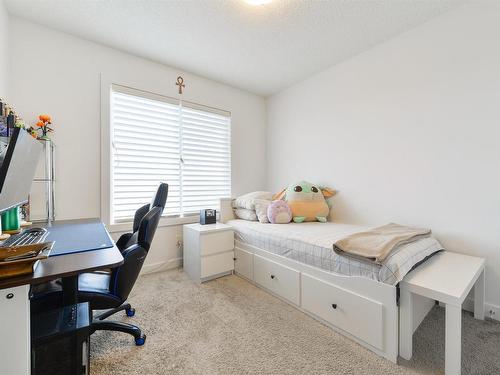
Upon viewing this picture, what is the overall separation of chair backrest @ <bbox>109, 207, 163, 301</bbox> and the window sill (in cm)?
113

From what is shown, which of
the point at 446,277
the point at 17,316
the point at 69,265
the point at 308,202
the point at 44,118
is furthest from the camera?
the point at 308,202

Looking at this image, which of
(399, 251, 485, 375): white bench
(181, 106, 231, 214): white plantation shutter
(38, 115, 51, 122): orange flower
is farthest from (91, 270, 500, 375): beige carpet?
(38, 115, 51, 122): orange flower

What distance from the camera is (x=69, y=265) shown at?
2.98ft

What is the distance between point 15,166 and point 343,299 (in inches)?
75.7

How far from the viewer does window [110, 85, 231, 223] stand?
2.44m

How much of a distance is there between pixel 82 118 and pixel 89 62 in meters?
0.55

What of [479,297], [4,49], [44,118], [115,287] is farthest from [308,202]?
[4,49]

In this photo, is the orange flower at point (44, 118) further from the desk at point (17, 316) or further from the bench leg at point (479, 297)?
the bench leg at point (479, 297)

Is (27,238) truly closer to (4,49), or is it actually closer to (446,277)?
(4,49)

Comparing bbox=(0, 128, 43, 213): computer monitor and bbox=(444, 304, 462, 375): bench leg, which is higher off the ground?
bbox=(0, 128, 43, 213): computer monitor

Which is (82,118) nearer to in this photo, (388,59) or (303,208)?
(303,208)

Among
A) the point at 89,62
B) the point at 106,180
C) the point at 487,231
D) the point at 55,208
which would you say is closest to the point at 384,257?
the point at 487,231

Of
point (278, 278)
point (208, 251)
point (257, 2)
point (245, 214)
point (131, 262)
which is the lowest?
point (278, 278)

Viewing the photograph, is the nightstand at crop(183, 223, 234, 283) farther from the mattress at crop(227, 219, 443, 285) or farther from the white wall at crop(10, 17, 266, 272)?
the white wall at crop(10, 17, 266, 272)
